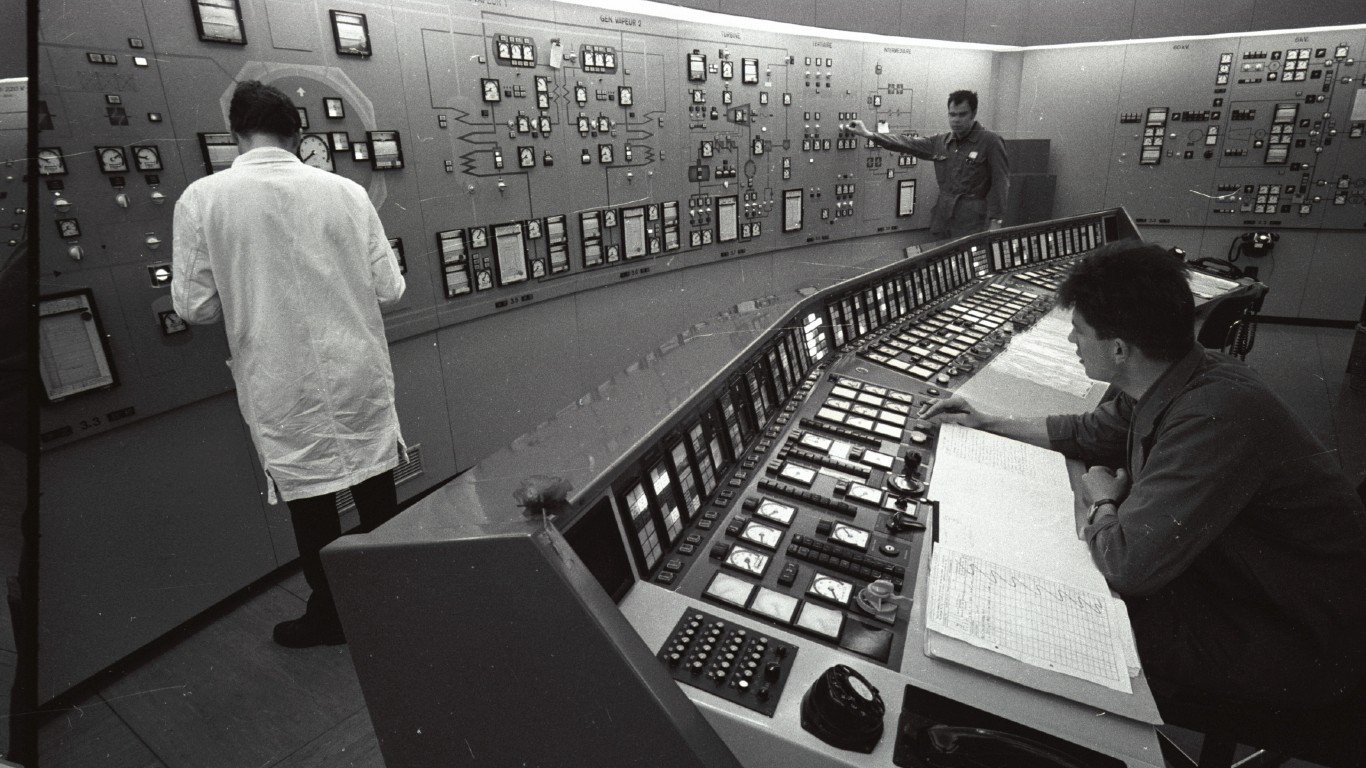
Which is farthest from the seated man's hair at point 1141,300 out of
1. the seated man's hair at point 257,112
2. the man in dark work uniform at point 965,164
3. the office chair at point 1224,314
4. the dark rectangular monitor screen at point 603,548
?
the man in dark work uniform at point 965,164

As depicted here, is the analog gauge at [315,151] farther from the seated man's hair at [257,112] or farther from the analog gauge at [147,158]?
the seated man's hair at [257,112]

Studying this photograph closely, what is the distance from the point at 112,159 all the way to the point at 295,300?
0.66 m

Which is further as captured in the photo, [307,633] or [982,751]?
[307,633]

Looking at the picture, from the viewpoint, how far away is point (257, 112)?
5.83ft

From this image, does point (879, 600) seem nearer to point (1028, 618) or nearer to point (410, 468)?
point (1028, 618)

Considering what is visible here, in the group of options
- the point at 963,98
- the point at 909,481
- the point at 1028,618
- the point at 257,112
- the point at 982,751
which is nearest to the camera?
the point at 982,751

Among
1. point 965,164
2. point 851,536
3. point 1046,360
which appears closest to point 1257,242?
point 965,164

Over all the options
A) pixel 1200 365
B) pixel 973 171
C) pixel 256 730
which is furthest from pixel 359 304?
pixel 973 171

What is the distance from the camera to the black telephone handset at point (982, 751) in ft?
2.65

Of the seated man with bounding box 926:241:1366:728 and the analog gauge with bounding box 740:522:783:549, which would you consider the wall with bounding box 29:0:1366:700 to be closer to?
the analog gauge with bounding box 740:522:783:549

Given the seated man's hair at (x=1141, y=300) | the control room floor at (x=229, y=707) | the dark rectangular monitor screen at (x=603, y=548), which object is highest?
the seated man's hair at (x=1141, y=300)

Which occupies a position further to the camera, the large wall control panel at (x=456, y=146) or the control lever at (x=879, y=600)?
the large wall control panel at (x=456, y=146)

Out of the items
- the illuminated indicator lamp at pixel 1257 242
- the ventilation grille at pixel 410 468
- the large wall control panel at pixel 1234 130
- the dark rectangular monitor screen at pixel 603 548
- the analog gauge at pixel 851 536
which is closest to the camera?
the dark rectangular monitor screen at pixel 603 548

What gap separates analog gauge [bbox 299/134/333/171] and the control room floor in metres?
1.47
